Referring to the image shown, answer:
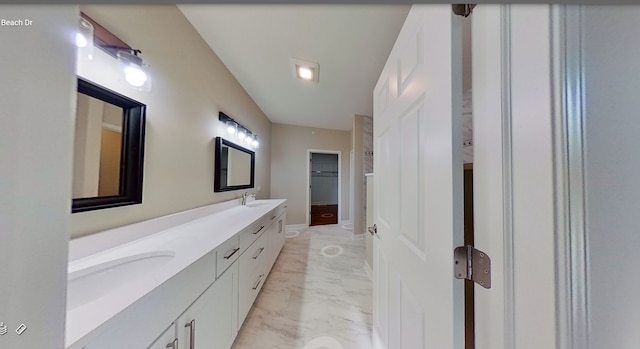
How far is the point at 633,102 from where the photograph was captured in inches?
14.0

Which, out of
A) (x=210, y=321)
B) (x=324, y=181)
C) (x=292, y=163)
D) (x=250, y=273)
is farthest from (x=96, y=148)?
(x=324, y=181)

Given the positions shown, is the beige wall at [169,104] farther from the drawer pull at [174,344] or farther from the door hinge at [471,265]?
the door hinge at [471,265]

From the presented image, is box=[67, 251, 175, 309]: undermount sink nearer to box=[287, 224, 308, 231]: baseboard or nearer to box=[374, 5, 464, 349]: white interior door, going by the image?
box=[374, 5, 464, 349]: white interior door

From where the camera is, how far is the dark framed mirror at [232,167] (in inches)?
89.7

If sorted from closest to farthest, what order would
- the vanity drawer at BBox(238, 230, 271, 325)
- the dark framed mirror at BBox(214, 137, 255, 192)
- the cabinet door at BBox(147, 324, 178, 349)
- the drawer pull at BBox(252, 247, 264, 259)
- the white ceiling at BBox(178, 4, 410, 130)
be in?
1. the cabinet door at BBox(147, 324, 178, 349)
2. the vanity drawer at BBox(238, 230, 271, 325)
3. the white ceiling at BBox(178, 4, 410, 130)
4. the drawer pull at BBox(252, 247, 264, 259)
5. the dark framed mirror at BBox(214, 137, 255, 192)

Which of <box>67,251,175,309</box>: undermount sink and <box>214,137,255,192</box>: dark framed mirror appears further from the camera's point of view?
<box>214,137,255,192</box>: dark framed mirror

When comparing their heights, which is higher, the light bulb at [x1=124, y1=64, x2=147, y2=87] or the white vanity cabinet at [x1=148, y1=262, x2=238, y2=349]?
the light bulb at [x1=124, y1=64, x2=147, y2=87]

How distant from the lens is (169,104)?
156cm

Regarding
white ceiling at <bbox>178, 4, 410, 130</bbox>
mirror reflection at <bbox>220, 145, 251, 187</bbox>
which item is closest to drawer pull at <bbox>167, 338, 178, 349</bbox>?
white ceiling at <bbox>178, 4, 410, 130</bbox>

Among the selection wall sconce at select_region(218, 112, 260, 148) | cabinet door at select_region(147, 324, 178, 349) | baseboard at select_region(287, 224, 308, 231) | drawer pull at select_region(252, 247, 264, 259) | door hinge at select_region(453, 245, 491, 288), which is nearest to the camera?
door hinge at select_region(453, 245, 491, 288)

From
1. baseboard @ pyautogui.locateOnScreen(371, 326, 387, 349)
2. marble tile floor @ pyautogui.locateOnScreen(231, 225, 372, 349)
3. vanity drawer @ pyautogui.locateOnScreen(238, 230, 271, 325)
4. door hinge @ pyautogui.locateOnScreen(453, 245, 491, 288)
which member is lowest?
marble tile floor @ pyautogui.locateOnScreen(231, 225, 372, 349)

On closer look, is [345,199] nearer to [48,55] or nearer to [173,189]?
[173,189]

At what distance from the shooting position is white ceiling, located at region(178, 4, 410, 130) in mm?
1674

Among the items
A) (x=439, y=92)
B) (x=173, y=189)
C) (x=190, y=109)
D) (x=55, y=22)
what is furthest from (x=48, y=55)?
(x=190, y=109)
